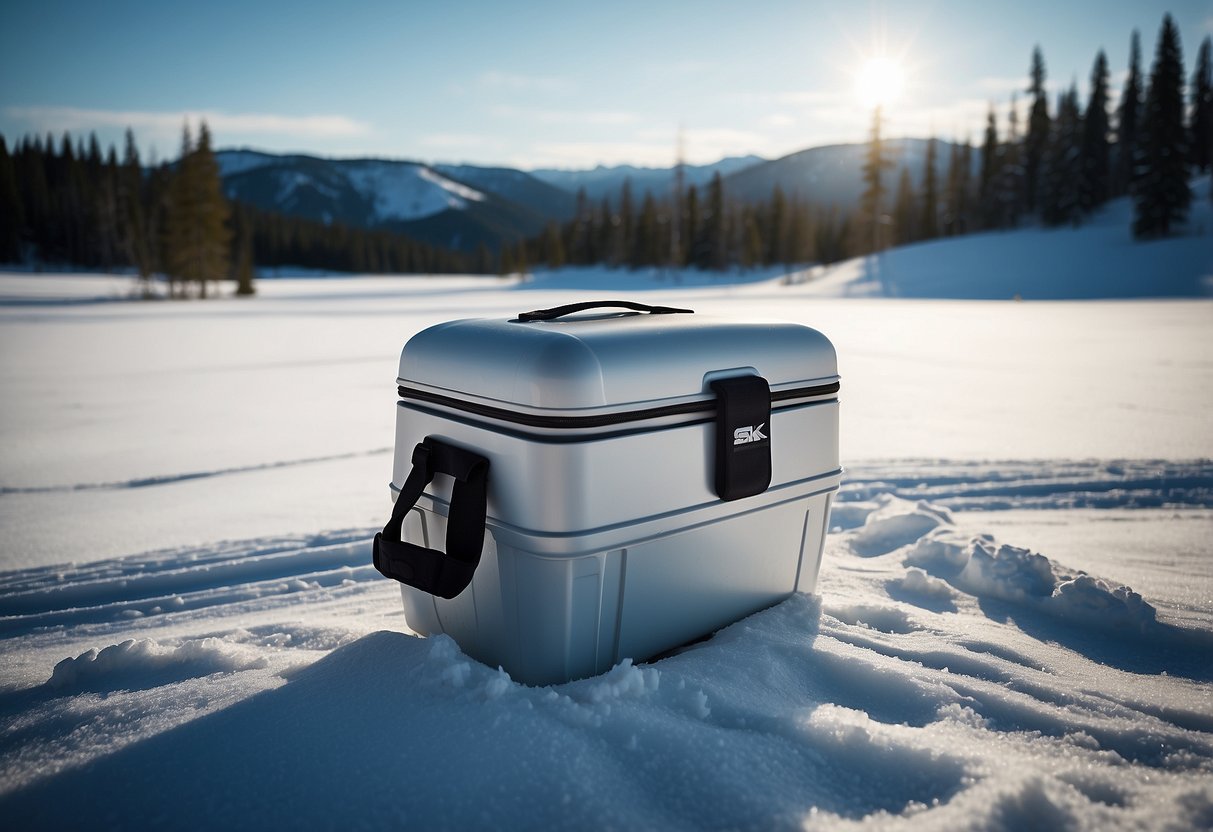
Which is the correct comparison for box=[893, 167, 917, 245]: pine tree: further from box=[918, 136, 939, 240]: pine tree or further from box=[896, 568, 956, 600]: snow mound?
box=[896, 568, 956, 600]: snow mound

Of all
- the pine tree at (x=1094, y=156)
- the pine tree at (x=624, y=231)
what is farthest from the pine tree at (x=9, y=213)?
the pine tree at (x=1094, y=156)

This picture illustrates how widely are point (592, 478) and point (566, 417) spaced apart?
0.13 metres

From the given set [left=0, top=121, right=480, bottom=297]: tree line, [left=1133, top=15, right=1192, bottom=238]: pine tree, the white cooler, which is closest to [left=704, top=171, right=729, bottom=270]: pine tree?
[left=1133, top=15, right=1192, bottom=238]: pine tree

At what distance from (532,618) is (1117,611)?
1.69 meters

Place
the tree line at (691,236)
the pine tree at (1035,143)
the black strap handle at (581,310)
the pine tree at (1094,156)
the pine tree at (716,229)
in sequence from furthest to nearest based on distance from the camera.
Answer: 1. the tree line at (691,236)
2. the pine tree at (716,229)
3. the pine tree at (1035,143)
4. the pine tree at (1094,156)
5. the black strap handle at (581,310)

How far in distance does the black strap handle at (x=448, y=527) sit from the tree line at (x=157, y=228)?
38453 mm

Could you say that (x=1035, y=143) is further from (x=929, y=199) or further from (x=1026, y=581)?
(x=1026, y=581)

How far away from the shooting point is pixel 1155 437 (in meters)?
4.83

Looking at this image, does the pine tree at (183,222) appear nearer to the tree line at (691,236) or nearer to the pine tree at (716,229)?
the tree line at (691,236)

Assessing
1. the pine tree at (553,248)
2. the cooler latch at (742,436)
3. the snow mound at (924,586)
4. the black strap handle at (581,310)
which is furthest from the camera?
the pine tree at (553,248)

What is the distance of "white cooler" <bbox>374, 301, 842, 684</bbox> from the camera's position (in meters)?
1.37

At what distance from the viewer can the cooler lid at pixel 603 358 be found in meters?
1.36

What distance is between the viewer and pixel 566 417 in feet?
4.40

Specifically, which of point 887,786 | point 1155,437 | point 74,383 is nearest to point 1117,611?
point 887,786
